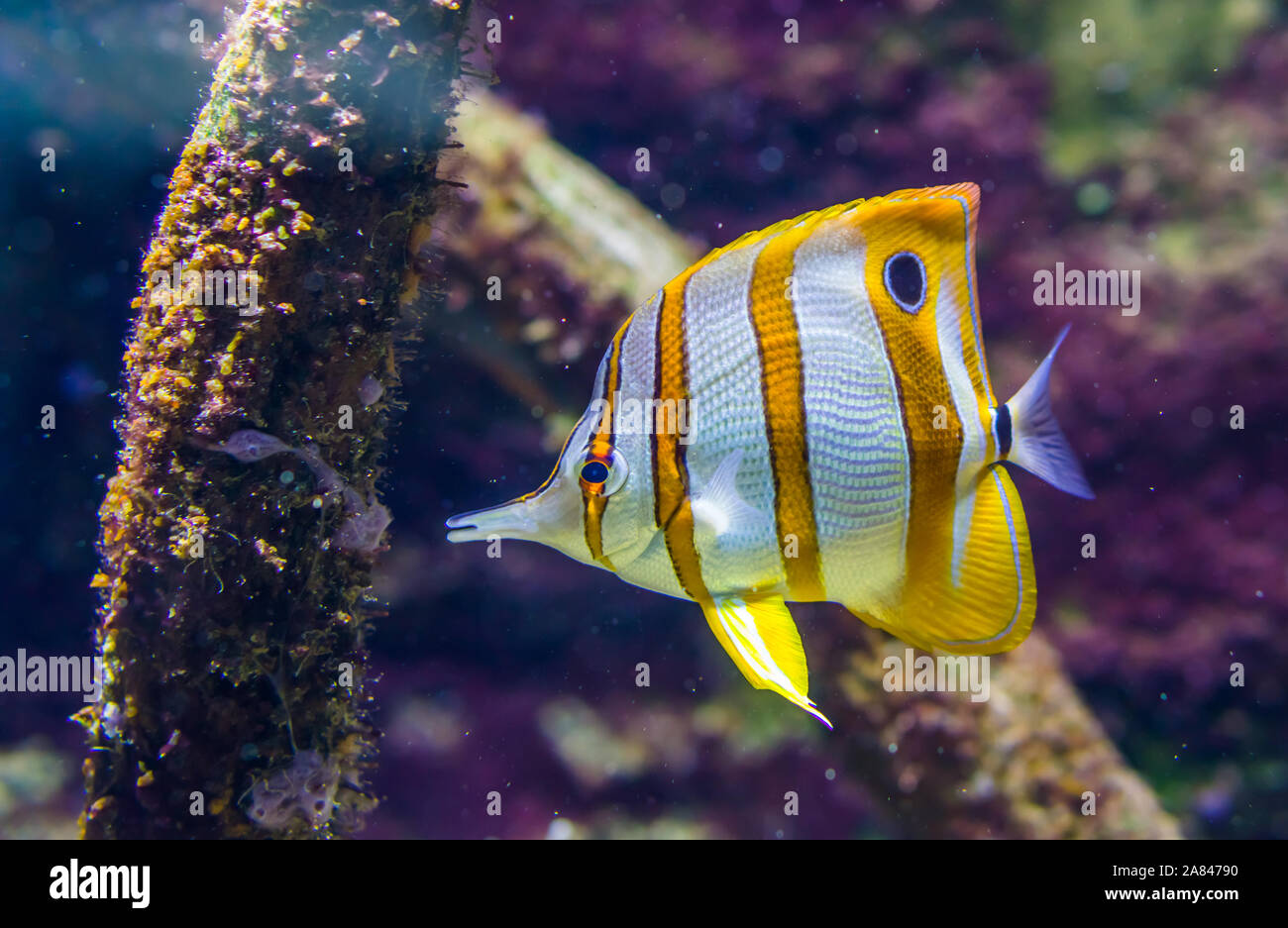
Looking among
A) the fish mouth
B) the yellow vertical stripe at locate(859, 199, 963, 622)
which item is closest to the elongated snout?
the fish mouth

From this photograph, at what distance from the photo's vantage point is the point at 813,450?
4.50 feet

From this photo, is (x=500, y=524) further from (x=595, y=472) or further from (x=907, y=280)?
(x=907, y=280)

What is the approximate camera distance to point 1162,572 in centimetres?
327

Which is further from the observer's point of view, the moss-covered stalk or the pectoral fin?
the moss-covered stalk

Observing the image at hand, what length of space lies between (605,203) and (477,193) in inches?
23.5

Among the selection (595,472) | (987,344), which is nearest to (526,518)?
(595,472)

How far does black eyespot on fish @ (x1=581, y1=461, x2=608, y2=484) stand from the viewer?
4.41ft

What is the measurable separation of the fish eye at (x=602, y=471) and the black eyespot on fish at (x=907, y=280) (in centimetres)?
76

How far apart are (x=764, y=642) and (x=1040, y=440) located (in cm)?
80

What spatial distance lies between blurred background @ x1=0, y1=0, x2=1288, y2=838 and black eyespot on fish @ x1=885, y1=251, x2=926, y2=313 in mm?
1560

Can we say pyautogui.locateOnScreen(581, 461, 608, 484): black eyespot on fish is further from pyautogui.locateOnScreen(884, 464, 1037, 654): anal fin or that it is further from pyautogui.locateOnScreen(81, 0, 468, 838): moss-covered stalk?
pyautogui.locateOnScreen(81, 0, 468, 838): moss-covered stalk

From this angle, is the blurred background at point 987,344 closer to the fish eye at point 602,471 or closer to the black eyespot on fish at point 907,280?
the black eyespot on fish at point 907,280

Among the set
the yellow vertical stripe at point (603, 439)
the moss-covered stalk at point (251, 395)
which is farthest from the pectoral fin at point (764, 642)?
the moss-covered stalk at point (251, 395)

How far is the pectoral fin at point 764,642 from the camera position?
126cm
